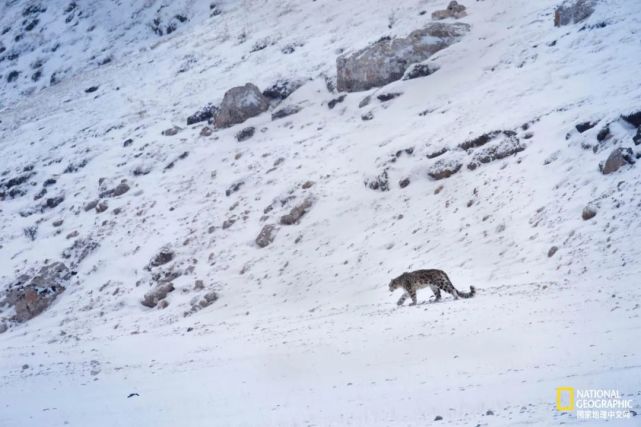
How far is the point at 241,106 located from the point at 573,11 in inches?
610

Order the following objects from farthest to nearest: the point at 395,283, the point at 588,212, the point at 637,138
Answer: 1. the point at 637,138
2. the point at 395,283
3. the point at 588,212

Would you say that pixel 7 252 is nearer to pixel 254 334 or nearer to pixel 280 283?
pixel 280 283

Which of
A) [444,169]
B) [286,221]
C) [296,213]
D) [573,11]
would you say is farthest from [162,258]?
[573,11]

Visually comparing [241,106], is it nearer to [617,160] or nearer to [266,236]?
[266,236]

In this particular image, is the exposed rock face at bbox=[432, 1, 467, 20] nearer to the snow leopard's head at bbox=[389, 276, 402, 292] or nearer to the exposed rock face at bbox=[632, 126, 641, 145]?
the exposed rock face at bbox=[632, 126, 641, 145]

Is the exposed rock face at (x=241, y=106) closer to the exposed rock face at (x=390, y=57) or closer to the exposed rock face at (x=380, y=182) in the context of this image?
the exposed rock face at (x=390, y=57)

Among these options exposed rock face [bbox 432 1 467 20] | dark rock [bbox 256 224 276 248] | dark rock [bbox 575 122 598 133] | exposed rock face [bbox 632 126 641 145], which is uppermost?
exposed rock face [bbox 432 1 467 20]

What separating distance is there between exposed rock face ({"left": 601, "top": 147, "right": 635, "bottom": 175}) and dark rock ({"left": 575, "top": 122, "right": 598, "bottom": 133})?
2.00 m

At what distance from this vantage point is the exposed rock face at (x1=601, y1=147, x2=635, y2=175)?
15320 mm

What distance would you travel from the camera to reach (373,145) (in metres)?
24.1

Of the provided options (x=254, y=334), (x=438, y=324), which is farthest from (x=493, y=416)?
(x=254, y=334)

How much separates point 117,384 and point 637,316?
936 centimetres

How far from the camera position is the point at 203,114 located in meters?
33.0

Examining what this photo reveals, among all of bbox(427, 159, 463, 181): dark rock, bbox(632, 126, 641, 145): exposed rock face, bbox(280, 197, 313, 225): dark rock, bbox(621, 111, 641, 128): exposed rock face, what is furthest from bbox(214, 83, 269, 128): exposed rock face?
bbox(632, 126, 641, 145): exposed rock face
